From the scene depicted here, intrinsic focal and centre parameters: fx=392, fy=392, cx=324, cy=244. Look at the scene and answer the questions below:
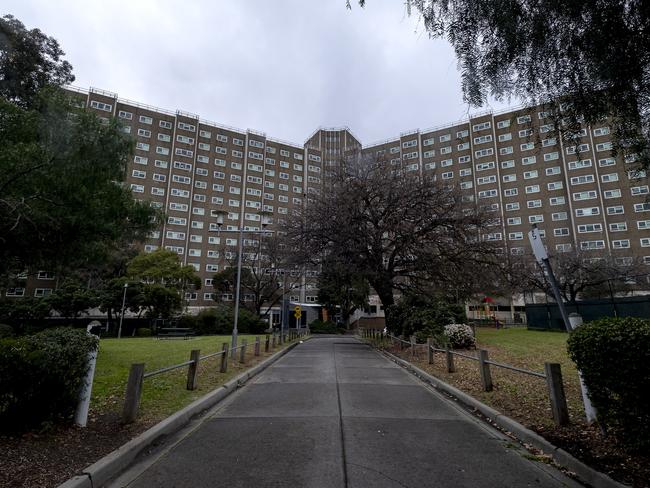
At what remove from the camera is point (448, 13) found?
4.34 metres

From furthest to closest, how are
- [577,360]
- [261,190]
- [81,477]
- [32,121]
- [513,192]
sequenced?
[261,190] → [513,192] → [32,121] → [577,360] → [81,477]

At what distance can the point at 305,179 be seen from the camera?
82.1 m

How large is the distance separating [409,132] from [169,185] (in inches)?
1849

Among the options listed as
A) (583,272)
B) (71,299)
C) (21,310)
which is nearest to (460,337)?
(583,272)

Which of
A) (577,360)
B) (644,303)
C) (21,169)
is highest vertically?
(21,169)

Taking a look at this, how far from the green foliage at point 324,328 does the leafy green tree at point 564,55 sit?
54.6 metres

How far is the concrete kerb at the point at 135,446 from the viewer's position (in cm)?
373

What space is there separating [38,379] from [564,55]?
23.1ft

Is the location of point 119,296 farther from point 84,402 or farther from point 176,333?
point 84,402

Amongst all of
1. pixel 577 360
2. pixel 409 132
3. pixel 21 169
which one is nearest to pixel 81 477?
pixel 577 360

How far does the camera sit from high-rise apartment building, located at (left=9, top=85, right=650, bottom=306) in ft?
194

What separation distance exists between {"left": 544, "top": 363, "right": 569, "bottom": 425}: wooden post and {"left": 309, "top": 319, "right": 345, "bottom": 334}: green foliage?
2076 inches

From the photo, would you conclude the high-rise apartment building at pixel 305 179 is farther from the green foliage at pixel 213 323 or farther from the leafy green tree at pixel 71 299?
the leafy green tree at pixel 71 299

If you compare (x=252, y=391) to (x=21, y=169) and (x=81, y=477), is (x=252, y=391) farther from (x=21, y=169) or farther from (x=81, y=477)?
(x=21, y=169)
